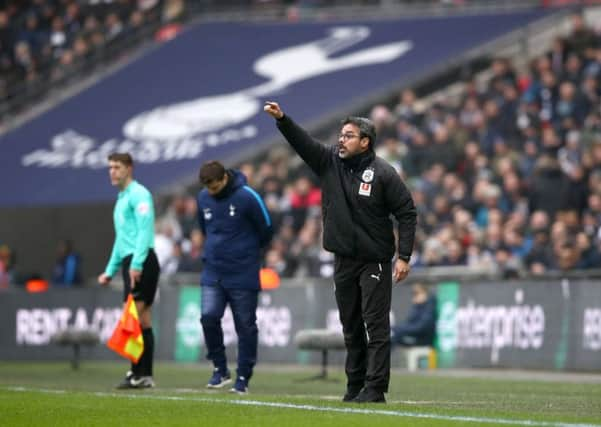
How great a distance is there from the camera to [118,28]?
3588cm

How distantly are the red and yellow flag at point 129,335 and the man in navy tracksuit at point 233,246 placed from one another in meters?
0.72

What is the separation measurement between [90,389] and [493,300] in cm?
737

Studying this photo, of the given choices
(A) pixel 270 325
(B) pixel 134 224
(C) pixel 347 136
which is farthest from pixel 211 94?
(C) pixel 347 136

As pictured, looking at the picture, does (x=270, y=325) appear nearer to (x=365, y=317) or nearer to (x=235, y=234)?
(x=235, y=234)

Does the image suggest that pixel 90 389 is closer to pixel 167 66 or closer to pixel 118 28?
pixel 167 66

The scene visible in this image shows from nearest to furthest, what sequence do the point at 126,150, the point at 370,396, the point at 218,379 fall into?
1. the point at 370,396
2. the point at 218,379
3. the point at 126,150

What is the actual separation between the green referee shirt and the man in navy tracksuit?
61 centimetres

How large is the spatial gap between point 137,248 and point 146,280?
374 mm

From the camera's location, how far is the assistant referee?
49.4ft

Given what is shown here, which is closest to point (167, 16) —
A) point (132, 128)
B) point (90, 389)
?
point (132, 128)

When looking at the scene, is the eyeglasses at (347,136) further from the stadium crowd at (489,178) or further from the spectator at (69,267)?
the spectator at (69,267)

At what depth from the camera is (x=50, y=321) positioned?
25.2 meters

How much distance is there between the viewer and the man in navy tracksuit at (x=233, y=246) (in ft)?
48.1

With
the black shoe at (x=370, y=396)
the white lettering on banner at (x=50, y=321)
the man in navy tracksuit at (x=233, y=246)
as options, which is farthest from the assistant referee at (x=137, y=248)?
Result: the white lettering on banner at (x=50, y=321)
